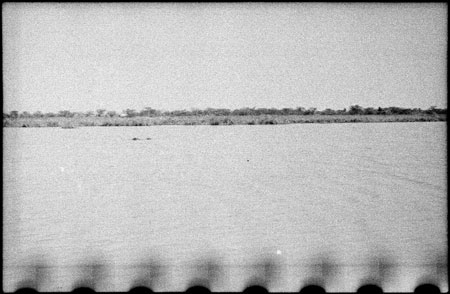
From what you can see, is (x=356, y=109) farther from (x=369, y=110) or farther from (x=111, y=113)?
(x=111, y=113)

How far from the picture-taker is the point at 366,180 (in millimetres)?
2797

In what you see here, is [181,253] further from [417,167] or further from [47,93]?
[417,167]

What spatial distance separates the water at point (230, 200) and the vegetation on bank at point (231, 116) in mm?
36

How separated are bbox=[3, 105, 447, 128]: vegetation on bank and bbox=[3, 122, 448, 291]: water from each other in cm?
4

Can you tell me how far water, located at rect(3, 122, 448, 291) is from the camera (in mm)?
2635

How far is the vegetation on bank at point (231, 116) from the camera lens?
2.77 meters

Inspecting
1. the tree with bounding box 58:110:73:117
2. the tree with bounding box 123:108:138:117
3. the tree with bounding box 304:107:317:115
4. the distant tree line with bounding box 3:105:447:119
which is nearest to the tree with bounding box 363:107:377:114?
the distant tree line with bounding box 3:105:447:119

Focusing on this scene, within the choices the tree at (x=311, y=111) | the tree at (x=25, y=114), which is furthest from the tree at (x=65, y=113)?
the tree at (x=311, y=111)

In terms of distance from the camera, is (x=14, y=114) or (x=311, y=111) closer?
(x=14, y=114)

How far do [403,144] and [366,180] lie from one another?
0.25 metres

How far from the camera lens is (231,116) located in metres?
2.79

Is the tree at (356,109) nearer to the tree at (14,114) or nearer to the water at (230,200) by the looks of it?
the water at (230,200)

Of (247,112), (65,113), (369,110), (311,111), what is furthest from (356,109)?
(65,113)

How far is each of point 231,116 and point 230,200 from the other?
415mm
